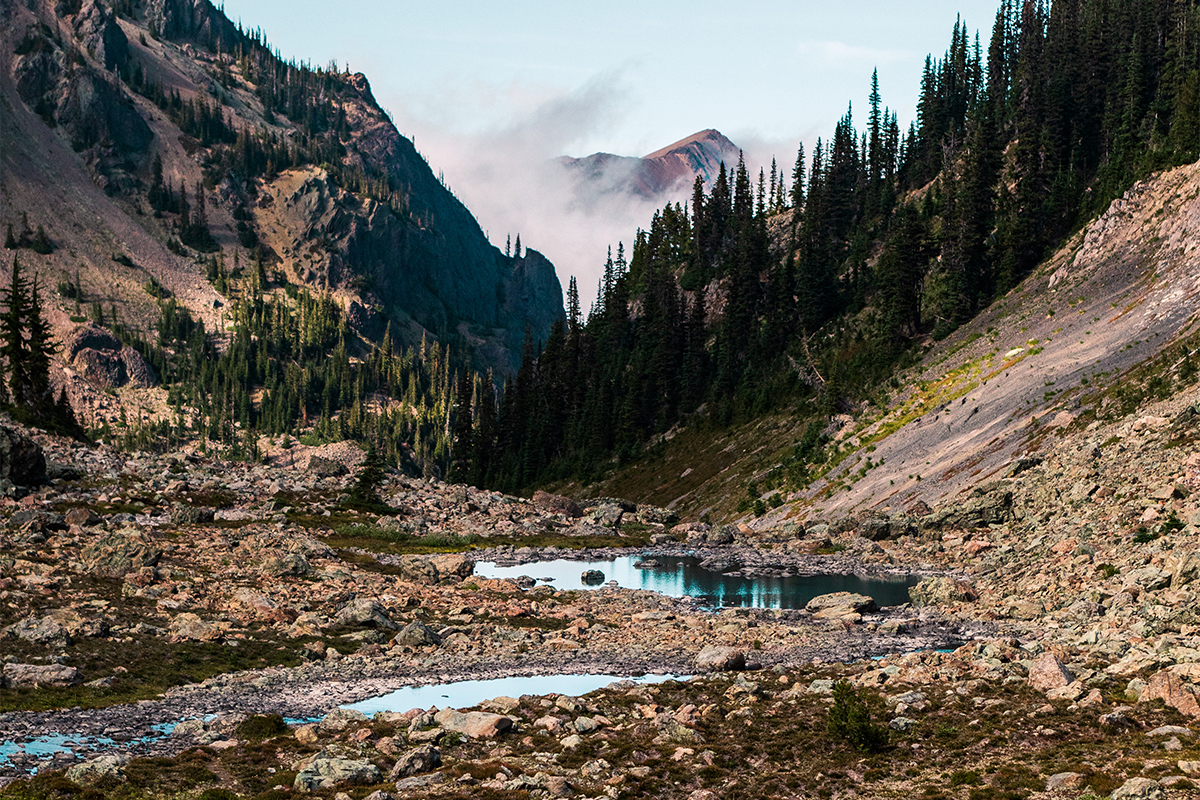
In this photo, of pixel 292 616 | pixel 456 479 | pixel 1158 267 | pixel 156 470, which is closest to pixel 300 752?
pixel 292 616

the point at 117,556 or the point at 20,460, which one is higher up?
the point at 20,460

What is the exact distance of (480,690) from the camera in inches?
1394

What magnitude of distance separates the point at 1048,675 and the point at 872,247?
125 meters

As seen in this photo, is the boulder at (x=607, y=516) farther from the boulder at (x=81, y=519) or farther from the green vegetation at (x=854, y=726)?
the green vegetation at (x=854, y=726)

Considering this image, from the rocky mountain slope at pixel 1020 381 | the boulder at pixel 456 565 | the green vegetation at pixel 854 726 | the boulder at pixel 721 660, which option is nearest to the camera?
the green vegetation at pixel 854 726

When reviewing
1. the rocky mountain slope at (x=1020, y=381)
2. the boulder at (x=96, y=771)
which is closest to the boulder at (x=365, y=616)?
the boulder at (x=96, y=771)

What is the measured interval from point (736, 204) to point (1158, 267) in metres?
109

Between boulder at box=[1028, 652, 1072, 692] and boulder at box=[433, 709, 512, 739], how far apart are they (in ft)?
53.4

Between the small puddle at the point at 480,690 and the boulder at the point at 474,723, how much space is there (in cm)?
405

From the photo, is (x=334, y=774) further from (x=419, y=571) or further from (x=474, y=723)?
(x=419, y=571)

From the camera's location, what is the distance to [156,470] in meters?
89.1

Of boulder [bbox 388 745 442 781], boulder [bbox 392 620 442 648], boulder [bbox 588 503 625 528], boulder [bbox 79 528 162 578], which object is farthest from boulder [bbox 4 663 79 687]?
boulder [bbox 588 503 625 528]

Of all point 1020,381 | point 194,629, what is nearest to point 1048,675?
point 194,629

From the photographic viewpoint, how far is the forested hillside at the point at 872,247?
11400 centimetres
